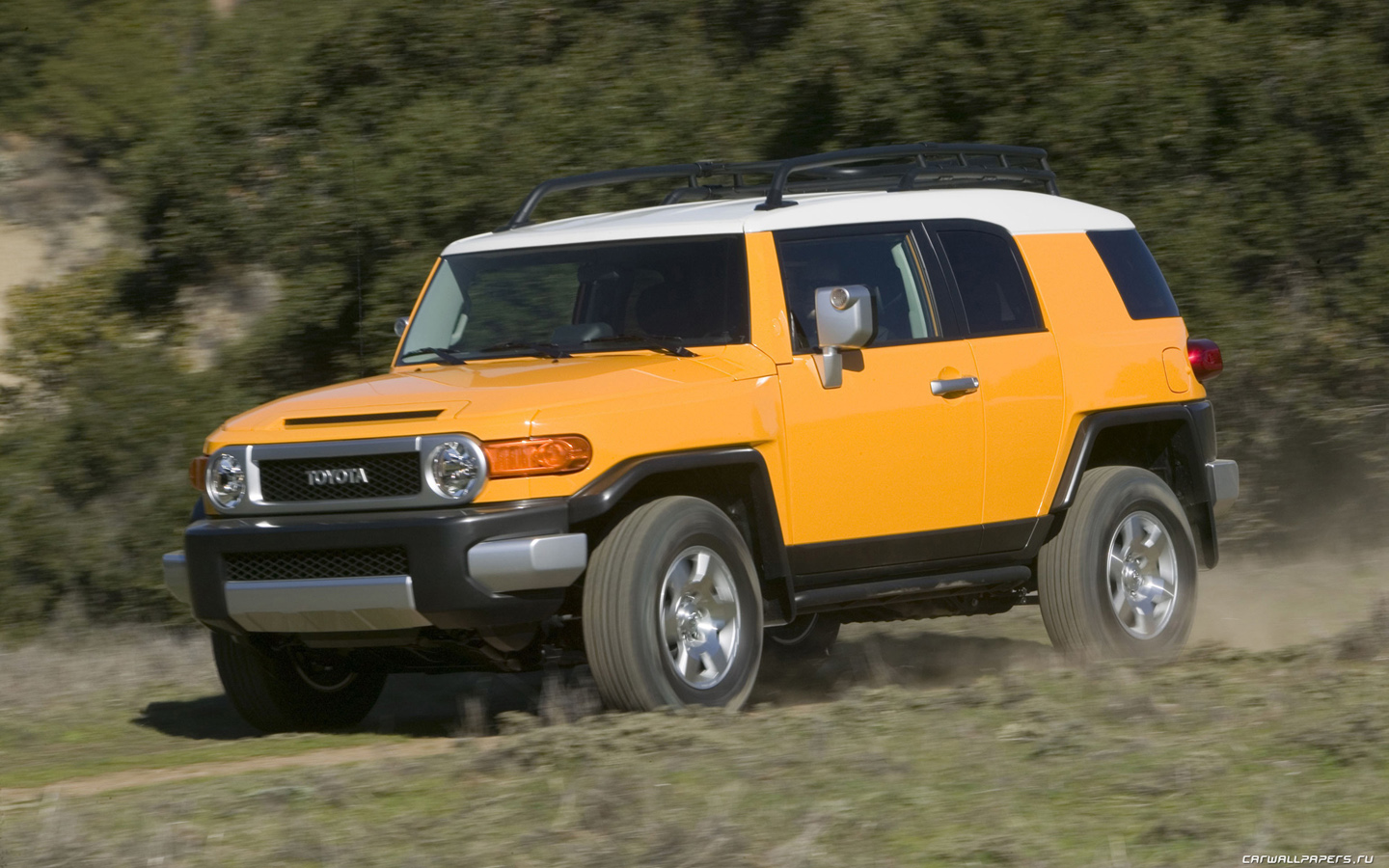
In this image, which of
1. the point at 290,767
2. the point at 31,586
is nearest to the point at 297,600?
the point at 290,767

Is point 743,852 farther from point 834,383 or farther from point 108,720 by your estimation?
point 108,720

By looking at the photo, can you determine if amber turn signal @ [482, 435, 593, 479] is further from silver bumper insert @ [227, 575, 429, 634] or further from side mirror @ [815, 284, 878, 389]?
side mirror @ [815, 284, 878, 389]

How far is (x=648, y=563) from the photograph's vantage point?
611 cm

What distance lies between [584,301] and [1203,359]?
2997 millimetres

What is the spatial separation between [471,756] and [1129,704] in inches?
85.1

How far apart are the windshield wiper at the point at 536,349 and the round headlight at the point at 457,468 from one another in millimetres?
1046

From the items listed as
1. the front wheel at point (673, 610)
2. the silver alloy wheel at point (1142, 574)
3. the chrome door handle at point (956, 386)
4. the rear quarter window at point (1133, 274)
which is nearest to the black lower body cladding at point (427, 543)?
the front wheel at point (673, 610)

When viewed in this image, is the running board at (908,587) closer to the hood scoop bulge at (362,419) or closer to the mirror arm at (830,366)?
the mirror arm at (830,366)

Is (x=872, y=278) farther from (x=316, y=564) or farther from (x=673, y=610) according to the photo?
(x=316, y=564)

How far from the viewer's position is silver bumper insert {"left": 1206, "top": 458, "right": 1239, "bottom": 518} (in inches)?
328

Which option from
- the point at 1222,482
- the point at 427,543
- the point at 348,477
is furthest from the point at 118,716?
the point at 1222,482

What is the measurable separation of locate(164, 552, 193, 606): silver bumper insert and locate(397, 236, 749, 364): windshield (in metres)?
1.32

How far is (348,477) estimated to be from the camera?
240 inches

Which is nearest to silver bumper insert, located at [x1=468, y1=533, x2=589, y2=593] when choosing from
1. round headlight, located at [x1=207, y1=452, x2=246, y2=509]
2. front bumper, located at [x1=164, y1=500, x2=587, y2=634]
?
front bumper, located at [x1=164, y1=500, x2=587, y2=634]
